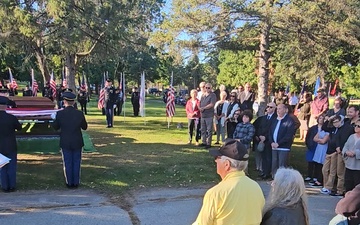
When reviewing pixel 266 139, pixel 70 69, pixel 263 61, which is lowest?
pixel 266 139

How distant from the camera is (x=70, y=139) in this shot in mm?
7438

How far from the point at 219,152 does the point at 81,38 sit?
1511 cm

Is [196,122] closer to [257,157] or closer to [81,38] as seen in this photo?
[257,157]

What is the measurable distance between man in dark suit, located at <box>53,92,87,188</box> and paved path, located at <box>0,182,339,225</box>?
0.31 m

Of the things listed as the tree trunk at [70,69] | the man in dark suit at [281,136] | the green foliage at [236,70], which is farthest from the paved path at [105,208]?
the green foliage at [236,70]

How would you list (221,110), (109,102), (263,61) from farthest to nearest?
(263,61) < (109,102) < (221,110)

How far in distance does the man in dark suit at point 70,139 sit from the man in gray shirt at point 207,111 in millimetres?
4349

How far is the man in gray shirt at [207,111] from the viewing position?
36.3 feet

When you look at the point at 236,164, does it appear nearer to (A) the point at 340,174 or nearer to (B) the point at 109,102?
(A) the point at 340,174

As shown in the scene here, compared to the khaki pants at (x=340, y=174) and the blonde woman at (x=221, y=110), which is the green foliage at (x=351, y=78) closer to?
the blonde woman at (x=221, y=110)

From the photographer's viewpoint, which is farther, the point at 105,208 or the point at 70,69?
the point at 70,69

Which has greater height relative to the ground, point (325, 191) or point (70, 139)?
point (70, 139)

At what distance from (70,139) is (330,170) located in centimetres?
491

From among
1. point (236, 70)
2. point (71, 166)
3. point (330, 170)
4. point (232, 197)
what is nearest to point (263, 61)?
point (330, 170)
